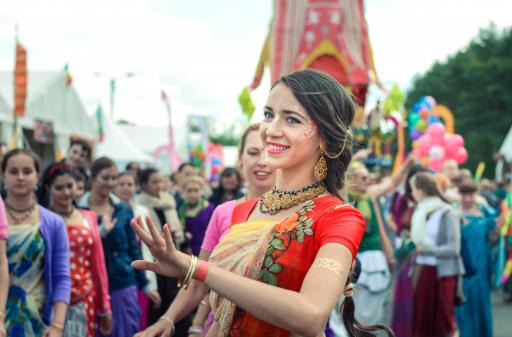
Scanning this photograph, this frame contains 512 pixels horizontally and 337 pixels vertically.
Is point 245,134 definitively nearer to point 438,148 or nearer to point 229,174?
point 229,174

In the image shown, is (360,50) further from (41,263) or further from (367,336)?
(367,336)

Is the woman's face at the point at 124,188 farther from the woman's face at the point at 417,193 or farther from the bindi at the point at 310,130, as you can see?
the bindi at the point at 310,130

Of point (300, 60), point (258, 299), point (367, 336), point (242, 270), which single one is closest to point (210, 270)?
point (258, 299)

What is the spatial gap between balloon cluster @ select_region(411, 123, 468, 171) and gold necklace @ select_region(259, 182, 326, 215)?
12.1 meters

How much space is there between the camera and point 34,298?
13.4 feet

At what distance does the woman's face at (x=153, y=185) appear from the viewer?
A: 24.9ft

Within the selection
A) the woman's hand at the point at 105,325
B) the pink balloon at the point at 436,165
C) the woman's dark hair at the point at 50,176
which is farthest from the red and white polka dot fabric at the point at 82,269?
the pink balloon at the point at 436,165

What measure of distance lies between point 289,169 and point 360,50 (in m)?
8.71

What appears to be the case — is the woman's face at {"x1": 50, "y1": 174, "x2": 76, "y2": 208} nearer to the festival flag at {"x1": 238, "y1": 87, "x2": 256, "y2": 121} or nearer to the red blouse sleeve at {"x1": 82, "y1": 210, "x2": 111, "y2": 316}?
the red blouse sleeve at {"x1": 82, "y1": 210, "x2": 111, "y2": 316}

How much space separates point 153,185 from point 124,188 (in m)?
0.94

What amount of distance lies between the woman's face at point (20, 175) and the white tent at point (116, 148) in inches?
752

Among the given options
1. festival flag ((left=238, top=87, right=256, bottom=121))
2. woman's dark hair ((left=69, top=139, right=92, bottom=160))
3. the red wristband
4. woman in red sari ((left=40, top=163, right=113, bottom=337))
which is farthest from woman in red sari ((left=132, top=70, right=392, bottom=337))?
festival flag ((left=238, top=87, right=256, bottom=121))

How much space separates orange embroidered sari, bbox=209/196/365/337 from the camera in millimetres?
2100

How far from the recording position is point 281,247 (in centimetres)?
215
